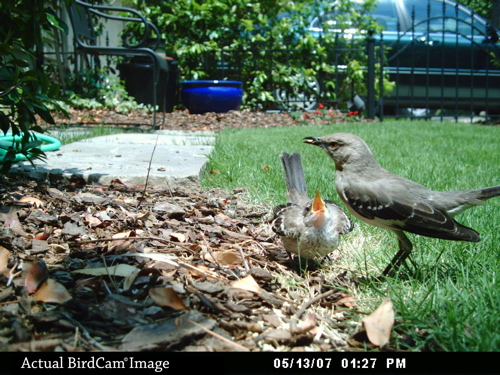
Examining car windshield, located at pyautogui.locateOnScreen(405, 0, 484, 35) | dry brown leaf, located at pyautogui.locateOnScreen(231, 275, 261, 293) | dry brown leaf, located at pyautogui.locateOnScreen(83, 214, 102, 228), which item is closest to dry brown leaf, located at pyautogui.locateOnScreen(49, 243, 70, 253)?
dry brown leaf, located at pyautogui.locateOnScreen(83, 214, 102, 228)

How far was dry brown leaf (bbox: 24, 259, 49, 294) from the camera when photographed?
6.84ft

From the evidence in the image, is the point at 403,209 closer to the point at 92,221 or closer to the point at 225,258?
the point at 225,258

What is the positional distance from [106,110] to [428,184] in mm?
7490

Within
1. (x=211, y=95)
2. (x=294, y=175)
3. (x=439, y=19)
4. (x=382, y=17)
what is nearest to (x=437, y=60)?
(x=439, y=19)

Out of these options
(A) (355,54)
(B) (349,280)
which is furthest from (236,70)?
(B) (349,280)

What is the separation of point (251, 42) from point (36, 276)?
10.3 m

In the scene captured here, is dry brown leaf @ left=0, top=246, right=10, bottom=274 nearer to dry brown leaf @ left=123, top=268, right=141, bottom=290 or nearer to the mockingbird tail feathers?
dry brown leaf @ left=123, top=268, right=141, bottom=290

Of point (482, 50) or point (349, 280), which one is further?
point (482, 50)

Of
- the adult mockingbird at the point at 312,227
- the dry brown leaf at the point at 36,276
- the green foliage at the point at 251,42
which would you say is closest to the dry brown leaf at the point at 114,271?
the dry brown leaf at the point at 36,276

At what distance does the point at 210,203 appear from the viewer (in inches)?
149

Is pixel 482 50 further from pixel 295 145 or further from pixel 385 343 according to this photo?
pixel 385 343

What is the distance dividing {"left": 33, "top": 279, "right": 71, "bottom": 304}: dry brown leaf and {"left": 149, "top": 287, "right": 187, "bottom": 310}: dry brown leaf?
0.35m

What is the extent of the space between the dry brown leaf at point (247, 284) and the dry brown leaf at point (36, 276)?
2.82ft

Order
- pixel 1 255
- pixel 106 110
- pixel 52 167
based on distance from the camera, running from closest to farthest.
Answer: pixel 1 255
pixel 52 167
pixel 106 110
